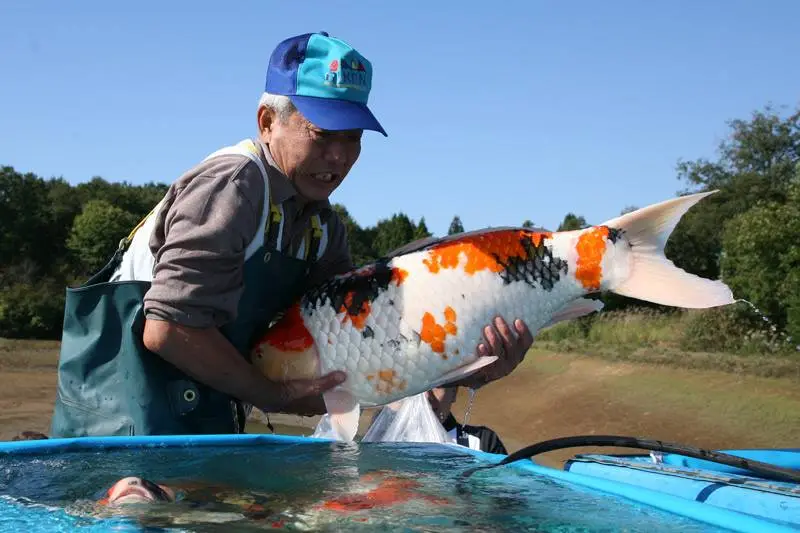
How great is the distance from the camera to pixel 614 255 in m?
2.97

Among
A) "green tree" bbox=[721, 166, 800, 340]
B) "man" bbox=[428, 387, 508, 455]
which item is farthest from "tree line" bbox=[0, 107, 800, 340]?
"man" bbox=[428, 387, 508, 455]

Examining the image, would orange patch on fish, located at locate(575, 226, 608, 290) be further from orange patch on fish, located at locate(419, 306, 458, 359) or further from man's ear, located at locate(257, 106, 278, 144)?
man's ear, located at locate(257, 106, 278, 144)

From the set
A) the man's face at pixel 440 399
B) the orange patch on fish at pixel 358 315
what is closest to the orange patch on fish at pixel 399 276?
the orange patch on fish at pixel 358 315

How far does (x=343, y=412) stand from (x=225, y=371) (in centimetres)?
46

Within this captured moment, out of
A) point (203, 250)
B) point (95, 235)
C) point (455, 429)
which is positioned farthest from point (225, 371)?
point (95, 235)

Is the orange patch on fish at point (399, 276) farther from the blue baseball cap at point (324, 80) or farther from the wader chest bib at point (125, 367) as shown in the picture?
the blue baseball cap at point (324, 80)

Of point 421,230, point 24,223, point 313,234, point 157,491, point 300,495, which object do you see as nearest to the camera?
point 157,491

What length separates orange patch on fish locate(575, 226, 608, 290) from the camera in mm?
2986

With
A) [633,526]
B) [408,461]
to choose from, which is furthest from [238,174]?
[633,526]

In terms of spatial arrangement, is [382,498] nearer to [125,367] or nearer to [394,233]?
[125,367]

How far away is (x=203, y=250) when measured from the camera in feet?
8.62

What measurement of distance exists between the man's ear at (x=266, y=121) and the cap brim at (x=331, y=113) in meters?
0.11

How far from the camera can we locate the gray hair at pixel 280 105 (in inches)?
116

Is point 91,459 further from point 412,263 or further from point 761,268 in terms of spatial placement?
point 761,268
